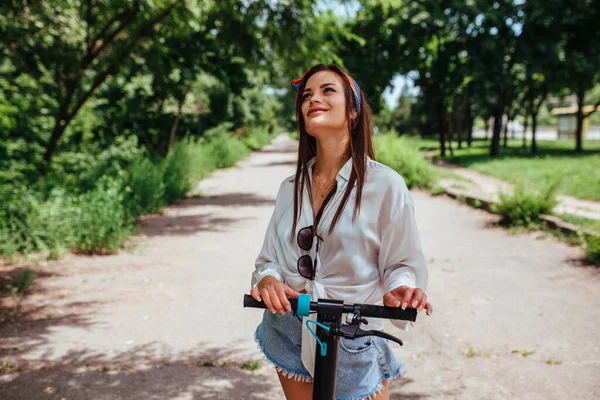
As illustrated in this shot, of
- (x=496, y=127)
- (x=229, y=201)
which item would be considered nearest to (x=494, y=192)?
(x=229, y=201)

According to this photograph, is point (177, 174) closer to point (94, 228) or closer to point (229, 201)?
point (229, 201)

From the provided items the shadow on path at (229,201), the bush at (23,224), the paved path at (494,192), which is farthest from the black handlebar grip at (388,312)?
the shadow on path at (229,201)

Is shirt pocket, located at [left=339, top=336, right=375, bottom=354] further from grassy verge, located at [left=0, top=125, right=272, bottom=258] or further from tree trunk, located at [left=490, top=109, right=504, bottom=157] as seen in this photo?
tree trunk, located at [left=490, top=109, right=504, bottom=157]

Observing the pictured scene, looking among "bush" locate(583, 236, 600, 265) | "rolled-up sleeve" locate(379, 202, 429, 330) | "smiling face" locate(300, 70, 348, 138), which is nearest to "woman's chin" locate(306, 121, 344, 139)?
"smiling face" locate(300, 70, 348, 138)

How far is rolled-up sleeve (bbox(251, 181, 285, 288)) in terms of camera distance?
179 centimetres

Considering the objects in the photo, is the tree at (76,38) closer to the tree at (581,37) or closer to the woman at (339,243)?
the woman at (339,243)

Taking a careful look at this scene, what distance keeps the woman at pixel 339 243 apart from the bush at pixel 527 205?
7.82m

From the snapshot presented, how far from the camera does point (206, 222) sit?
10688 mm

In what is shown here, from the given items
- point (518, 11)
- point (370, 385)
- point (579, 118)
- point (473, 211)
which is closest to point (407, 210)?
point (370, 385)

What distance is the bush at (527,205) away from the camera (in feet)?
29.8

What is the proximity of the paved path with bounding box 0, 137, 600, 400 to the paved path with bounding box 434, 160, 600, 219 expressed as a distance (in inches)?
89.4

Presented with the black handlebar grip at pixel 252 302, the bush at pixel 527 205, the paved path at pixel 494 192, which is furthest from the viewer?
the paved path at pixel 494 192

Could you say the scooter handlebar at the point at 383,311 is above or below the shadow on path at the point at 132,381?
above

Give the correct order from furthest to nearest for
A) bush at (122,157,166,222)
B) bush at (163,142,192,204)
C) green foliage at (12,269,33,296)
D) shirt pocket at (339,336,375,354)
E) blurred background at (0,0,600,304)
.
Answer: bush at (163,142,192,204) < bush at (122,157,166,222) < blurred background at (0,0,600,304) < green foliage at (12,269,33,296) < shirt pocket at (339,336,375,354)
